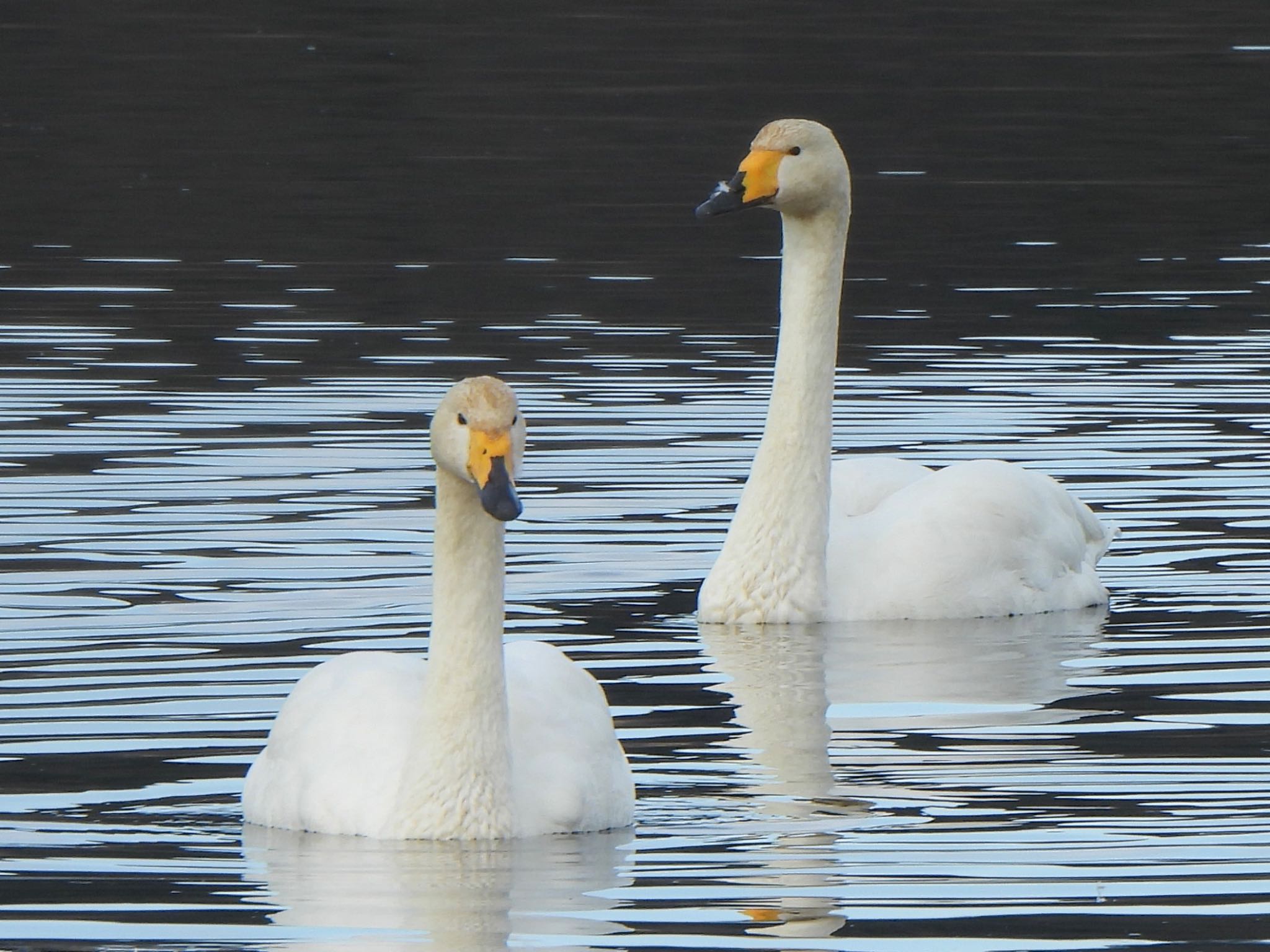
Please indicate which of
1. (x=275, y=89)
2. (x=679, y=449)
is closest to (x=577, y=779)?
(x=679, y=449)

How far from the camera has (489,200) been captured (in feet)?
86.6

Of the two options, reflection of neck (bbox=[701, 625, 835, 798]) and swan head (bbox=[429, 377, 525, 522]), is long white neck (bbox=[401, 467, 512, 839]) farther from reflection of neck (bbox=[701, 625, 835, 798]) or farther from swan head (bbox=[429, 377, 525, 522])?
reflection of neck (bbox=[701, 625, 835, 798])

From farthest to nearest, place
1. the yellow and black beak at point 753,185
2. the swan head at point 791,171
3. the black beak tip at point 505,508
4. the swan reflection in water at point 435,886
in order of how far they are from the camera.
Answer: the swan head at point 791,171 → the yellow and black beak at point 753,185 → the black beak tip at point 505,508 → the swan reflection in water at point 435,886

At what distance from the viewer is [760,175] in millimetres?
13297

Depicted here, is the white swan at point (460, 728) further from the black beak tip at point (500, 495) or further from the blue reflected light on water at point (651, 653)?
the blue reflected light on water at point (651, 653)

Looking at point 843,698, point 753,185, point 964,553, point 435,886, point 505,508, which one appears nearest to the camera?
point 505,508

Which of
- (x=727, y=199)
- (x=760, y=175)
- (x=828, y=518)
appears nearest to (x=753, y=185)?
(x=760, y=175)

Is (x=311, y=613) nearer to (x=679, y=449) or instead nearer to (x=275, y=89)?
(x=679, y=449)

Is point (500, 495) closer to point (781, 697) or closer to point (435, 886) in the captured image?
point (435, 886)

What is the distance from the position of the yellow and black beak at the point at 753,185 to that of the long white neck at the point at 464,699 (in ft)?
13.7

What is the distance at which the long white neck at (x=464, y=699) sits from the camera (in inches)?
353

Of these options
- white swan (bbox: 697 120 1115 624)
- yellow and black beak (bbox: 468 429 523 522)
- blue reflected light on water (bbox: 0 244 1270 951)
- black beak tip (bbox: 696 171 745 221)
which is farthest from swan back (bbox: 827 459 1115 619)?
yellow and black beak (bbox: 468 429 523 522)

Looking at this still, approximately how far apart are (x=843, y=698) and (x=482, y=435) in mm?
3059

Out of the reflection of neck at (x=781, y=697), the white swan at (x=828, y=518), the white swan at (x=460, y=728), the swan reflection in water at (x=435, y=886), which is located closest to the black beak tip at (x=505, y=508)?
the white swan at (x=460, y=728)
